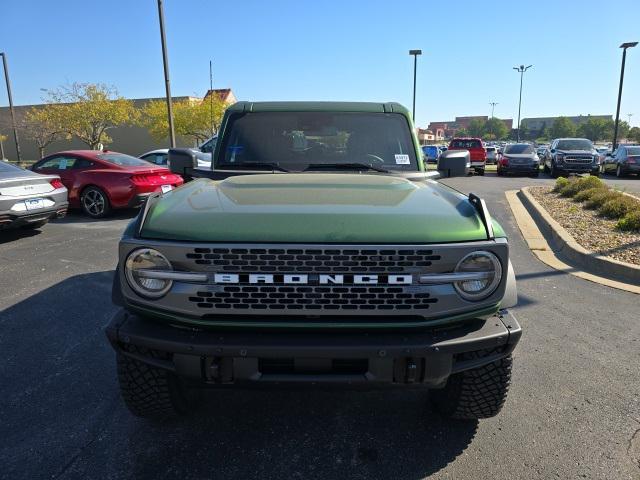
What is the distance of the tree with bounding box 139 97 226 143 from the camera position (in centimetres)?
4431

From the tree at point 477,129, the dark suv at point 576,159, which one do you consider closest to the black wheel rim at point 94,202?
the dark suv at point 576,159

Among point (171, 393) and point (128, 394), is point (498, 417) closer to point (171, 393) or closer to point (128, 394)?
point (171, 393)

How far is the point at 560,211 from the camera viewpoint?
1009 cm

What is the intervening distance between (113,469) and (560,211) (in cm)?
989

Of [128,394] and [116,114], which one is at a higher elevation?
[116,114]

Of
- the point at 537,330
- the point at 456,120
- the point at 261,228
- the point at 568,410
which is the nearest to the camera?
the point at 261,228

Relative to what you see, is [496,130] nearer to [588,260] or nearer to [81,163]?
[81,163]

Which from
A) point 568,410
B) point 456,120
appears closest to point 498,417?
point 568,410

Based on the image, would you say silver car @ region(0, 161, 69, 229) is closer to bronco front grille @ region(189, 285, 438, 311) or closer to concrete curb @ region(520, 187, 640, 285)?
bronco front grille @ region(189, 285, 438, 311)

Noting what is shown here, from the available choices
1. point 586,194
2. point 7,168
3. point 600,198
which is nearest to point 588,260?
point 600,198

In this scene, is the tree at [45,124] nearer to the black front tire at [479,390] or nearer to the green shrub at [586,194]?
the green shrub at [586,194]

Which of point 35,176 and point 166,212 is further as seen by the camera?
point 35,176

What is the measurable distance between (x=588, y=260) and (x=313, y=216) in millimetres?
5391

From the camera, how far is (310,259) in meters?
2.15
